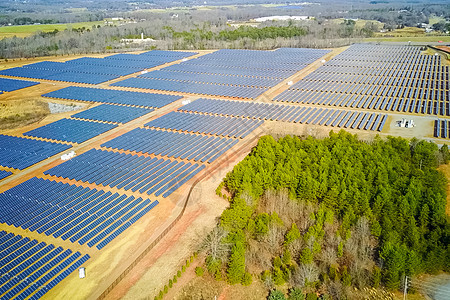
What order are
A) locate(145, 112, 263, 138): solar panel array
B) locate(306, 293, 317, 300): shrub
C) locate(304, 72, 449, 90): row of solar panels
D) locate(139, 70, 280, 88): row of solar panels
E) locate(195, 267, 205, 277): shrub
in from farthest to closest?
1. locate(139, 70, 280, 88): row of solar panels
2. locate(304, 72, 449, 90): row of solar panels
3. locate(145, 112, 263, 138): solar panel array
4. locate(195, 267, 205, 277): shrub
5. locate(306, 293, 317, 300): shrub

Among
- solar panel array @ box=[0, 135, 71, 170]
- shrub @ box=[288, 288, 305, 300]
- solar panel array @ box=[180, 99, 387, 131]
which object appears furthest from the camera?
solar panel array @ box=[180, 99, 387, 131]

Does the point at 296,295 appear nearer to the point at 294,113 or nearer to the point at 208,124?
the point at 208,124

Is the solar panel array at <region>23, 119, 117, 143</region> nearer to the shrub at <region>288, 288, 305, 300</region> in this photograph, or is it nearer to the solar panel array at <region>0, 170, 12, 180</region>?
the solar panel array at <region>0, 170, 12, 180</region>

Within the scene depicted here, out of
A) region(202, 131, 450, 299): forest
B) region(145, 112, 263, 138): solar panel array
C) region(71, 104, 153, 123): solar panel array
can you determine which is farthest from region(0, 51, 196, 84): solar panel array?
region(202, 131, 450, 299): forest

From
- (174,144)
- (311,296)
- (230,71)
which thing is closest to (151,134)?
(174,144)

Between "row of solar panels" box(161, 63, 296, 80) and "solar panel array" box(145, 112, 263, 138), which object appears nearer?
"solar panel array" box(145, 112, 263, 138)

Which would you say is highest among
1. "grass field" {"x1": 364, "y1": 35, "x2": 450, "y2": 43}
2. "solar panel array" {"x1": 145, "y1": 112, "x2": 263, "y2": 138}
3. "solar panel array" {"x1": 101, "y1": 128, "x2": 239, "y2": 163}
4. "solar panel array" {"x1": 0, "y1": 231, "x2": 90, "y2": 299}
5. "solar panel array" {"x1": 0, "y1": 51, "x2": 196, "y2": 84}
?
"grass field" {"x1": 364, "y1": 35, "x2": 450, "y2": 43}

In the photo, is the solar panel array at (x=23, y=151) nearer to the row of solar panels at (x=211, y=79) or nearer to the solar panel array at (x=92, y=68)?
the solar panel array at (x=92, y=68)
